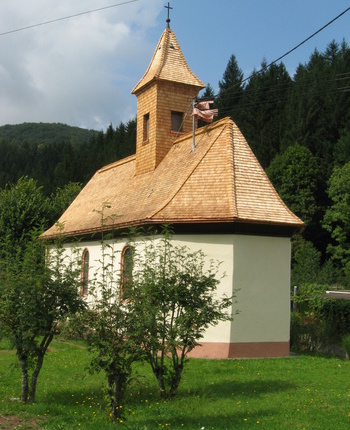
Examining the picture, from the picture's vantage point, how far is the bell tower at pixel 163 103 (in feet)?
75.2

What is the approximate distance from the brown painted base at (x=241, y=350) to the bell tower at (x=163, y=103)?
9.09m

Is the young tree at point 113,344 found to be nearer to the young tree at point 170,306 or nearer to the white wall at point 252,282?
the young tree at point 170,306

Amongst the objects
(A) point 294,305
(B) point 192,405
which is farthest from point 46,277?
(A) point 294,305

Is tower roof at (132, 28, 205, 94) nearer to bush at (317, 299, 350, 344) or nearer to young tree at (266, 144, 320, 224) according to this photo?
bush at (317, 299, 350, 344)

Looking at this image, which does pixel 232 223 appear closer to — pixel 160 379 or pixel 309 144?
pixel 160 379

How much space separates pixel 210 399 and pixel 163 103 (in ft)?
49.2

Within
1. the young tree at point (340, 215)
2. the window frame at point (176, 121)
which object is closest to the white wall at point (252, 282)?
the window frame at point (176, 121)

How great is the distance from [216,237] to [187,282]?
5965 mm

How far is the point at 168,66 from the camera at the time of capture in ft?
77.4

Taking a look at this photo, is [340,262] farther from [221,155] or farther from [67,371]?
[67,371]

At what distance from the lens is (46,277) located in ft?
33.7

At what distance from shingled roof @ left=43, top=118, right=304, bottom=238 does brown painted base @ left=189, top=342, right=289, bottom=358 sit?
11.9 feet

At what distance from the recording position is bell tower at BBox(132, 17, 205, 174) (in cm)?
2292

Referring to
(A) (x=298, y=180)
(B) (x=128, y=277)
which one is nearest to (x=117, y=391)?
(B) (x=128, y=277)
